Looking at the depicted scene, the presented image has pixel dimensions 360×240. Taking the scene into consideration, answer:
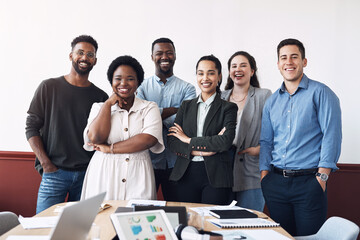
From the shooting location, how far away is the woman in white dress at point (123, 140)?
2.25 meters

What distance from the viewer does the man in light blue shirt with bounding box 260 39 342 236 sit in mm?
2227

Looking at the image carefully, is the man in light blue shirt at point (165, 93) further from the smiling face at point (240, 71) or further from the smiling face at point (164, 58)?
the smiling face at point (240, 71)

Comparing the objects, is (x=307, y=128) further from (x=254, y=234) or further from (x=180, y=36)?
(x=180, y=36)

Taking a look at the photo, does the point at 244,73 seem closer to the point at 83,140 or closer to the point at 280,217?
the point at 280,217

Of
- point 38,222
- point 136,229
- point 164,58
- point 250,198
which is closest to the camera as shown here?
point 136,229

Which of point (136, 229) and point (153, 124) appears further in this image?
point (153, 124)

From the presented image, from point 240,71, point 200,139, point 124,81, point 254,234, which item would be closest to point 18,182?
point 124,81

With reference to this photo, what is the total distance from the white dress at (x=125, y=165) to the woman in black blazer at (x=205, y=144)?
0.65ft

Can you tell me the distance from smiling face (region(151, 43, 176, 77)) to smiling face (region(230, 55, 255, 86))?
1.84 ft

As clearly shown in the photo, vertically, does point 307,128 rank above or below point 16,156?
above

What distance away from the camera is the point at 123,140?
2.39m

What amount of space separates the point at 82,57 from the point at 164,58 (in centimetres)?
71

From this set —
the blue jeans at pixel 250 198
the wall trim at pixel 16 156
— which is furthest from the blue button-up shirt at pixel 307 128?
the wall trim at pixel 16 156

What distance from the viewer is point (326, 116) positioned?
228 cm
